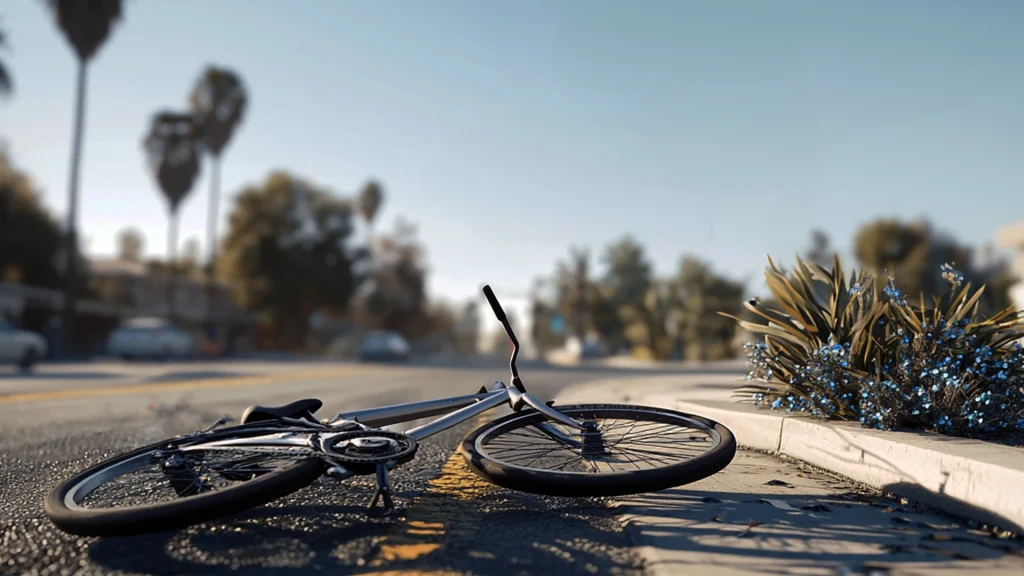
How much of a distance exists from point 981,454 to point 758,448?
2123 millimetres

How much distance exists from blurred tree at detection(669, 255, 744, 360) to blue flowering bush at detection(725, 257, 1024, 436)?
38945 mm

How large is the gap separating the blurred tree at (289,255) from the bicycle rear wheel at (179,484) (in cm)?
5047

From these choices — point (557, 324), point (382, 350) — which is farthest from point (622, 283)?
point (382, 350)

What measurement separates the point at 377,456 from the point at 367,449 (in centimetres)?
6

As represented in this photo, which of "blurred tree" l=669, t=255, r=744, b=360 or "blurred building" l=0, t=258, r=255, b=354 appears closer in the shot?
"blurred building" l=0, t=258, r=255, b=354

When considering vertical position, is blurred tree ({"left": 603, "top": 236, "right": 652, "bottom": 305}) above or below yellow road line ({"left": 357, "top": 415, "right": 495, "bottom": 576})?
above

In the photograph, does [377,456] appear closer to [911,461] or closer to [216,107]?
[911,461]

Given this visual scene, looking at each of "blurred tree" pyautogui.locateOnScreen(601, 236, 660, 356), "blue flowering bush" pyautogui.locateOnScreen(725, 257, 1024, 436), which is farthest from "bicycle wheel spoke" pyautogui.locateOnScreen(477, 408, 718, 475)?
"blurred tree" pyautogui.locateOnScreen(601, 236, 660, 356)

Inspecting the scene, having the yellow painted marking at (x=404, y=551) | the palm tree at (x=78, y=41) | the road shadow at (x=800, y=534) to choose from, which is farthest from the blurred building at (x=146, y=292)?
the road shadow at (x=800, y=534)

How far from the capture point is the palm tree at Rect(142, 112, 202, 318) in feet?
153

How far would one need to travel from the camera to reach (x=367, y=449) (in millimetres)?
3518

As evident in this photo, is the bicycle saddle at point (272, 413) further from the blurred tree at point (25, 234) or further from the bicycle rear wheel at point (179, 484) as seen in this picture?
the blurred tree at point (25, 234)

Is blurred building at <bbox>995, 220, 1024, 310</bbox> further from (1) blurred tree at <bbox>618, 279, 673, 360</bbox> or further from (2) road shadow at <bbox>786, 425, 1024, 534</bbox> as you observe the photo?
(1) blurred tree at <bbox>618, 279, 673, 360</bbox>

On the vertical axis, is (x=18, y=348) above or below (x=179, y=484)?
below
